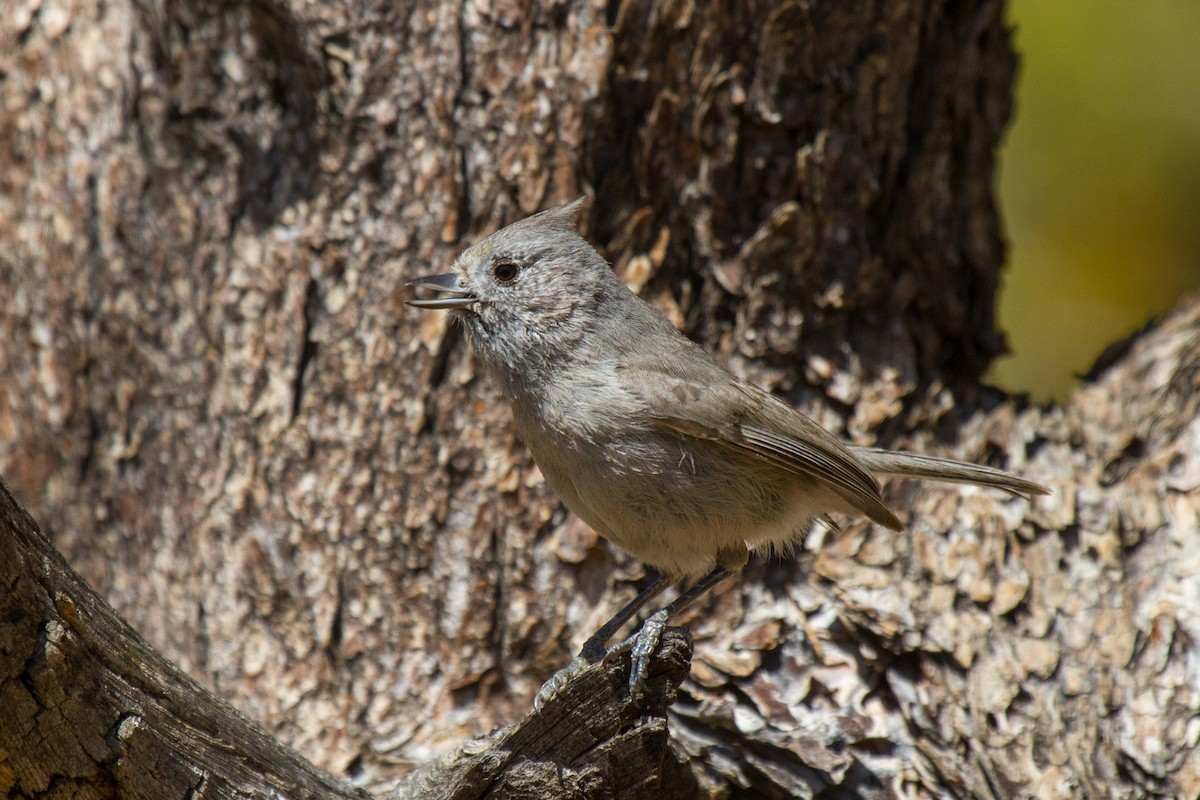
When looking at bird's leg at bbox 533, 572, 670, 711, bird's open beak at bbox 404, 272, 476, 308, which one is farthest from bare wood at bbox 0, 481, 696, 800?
bird's open beak at bbox 404, 272, 476, 308

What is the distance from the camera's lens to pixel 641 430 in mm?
3496

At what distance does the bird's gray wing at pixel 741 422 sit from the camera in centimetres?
354

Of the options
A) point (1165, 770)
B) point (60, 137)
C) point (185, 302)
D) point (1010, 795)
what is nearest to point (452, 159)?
point (185, 302)

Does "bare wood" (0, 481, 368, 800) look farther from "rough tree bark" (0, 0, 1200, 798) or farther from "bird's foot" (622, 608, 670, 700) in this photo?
"rough tree bark" (0, 0, 1200, 798)

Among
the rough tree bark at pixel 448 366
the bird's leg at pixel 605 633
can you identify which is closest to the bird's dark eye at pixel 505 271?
the rough tree bark at pixel 448 366

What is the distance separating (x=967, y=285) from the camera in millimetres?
4684

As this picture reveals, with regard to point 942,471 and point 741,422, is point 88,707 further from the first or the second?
point 942,471

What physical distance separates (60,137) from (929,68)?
3.39 meters

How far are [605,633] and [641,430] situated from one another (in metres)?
0.72

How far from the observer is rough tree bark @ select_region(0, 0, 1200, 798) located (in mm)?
3873

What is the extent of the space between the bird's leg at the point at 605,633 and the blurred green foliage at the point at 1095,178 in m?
3.33

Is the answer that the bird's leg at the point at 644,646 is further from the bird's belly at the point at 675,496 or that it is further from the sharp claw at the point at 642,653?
the bird's belly at the point at 675,496

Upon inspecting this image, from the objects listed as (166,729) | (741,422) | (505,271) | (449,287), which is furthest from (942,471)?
(166,729)

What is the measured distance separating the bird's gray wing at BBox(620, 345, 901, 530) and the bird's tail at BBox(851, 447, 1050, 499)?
11 centimetres
